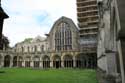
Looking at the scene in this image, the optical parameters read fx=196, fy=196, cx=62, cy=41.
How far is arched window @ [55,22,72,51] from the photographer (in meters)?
56.8

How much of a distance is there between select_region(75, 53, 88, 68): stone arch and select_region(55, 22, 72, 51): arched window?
6125mm

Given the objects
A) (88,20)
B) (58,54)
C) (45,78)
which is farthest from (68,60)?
(45,78)

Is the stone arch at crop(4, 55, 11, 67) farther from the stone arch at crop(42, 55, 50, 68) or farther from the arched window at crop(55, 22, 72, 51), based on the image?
the arched window at crop(55, 22, 72, 51)

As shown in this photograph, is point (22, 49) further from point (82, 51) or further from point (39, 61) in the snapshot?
point (82, 51)

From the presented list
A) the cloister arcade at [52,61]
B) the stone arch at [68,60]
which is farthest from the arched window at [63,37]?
the cloister arcade at [52,61]

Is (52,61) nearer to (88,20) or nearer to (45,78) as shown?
(88,20)

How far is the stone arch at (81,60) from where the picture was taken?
5039 centimetres

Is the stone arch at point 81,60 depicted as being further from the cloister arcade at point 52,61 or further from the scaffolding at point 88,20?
the scaffolding at point 88,20

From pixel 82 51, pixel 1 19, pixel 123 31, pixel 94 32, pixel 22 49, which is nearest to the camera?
pixel 123 31

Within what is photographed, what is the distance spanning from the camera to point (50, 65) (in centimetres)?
5459

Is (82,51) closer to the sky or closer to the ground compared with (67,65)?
closer to the sky

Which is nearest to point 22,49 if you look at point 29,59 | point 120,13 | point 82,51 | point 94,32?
point 29,59

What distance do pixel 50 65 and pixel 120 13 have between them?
4980 cm

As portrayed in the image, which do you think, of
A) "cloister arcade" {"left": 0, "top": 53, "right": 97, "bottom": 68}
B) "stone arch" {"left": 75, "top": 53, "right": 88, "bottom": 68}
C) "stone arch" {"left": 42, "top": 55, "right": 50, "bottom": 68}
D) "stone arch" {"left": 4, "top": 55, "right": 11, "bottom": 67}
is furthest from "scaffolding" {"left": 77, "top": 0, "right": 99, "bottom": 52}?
"stone arch" {"left": 4, "top": 55, "right": 11, "bottom": 67}
